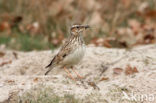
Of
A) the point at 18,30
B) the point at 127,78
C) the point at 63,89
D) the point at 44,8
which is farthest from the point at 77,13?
the point at 63,89

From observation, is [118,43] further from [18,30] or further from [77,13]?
[18,30]

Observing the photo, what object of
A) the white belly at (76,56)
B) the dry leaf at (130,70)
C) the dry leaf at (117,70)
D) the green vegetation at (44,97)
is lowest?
the green vegetation at (44,97)

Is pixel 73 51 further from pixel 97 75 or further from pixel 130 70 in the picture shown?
pixel 130 70

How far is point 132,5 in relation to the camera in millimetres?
11570

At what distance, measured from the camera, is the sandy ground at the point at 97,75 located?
473 centimetres

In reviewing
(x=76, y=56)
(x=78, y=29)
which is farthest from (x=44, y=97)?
(x=78, y=29)

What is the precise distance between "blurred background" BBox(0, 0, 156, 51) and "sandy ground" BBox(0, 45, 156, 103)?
1.38 m

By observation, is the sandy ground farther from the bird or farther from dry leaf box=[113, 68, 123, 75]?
the bird

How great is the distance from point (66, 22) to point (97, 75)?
392cm

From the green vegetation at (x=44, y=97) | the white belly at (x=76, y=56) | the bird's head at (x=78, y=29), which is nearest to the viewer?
the green vegetation at (x=44, y=97)

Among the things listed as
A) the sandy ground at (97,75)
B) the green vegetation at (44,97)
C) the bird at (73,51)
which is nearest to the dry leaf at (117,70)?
the sandy ground at (97,75)

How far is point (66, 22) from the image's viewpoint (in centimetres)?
1016

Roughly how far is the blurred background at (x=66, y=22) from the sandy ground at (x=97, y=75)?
1384 mm

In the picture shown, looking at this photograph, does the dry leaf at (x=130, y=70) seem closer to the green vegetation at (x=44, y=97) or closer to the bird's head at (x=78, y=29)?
the bird's head at (x=78, y=29)
